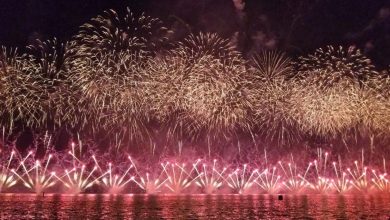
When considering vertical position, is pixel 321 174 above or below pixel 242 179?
above

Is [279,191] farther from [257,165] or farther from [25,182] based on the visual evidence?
[25,182]

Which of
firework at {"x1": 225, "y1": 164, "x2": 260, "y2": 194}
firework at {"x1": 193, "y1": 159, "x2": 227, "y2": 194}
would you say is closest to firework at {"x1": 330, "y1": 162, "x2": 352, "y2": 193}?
firework at {"x1": 225, "y1": 164, "x2": 260, "y2": 194}

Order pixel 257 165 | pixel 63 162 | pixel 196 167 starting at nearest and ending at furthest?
pixel 63 162, pixel 196 167, pixel 257 165

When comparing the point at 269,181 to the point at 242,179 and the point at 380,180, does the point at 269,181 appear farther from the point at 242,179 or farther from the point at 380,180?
the point at 380,180

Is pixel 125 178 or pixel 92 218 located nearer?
pixel 92 218

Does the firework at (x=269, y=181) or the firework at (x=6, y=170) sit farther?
the firework at (x=269, y=181)

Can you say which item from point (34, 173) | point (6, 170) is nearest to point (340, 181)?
point (34, 173)

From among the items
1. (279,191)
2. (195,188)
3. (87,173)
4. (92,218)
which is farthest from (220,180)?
(92,218)

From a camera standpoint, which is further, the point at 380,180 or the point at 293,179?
the point at 293,179

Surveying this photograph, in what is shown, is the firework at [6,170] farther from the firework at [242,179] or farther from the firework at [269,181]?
the firework at [269,181]

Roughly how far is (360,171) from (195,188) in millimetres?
32906

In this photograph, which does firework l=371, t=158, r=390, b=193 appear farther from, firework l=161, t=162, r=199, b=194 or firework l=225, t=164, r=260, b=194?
firework l=161, t=162, r=199, b=194

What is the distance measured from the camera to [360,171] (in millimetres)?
99250

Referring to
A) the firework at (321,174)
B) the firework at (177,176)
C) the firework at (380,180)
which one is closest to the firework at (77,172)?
the firework at (177,176)
